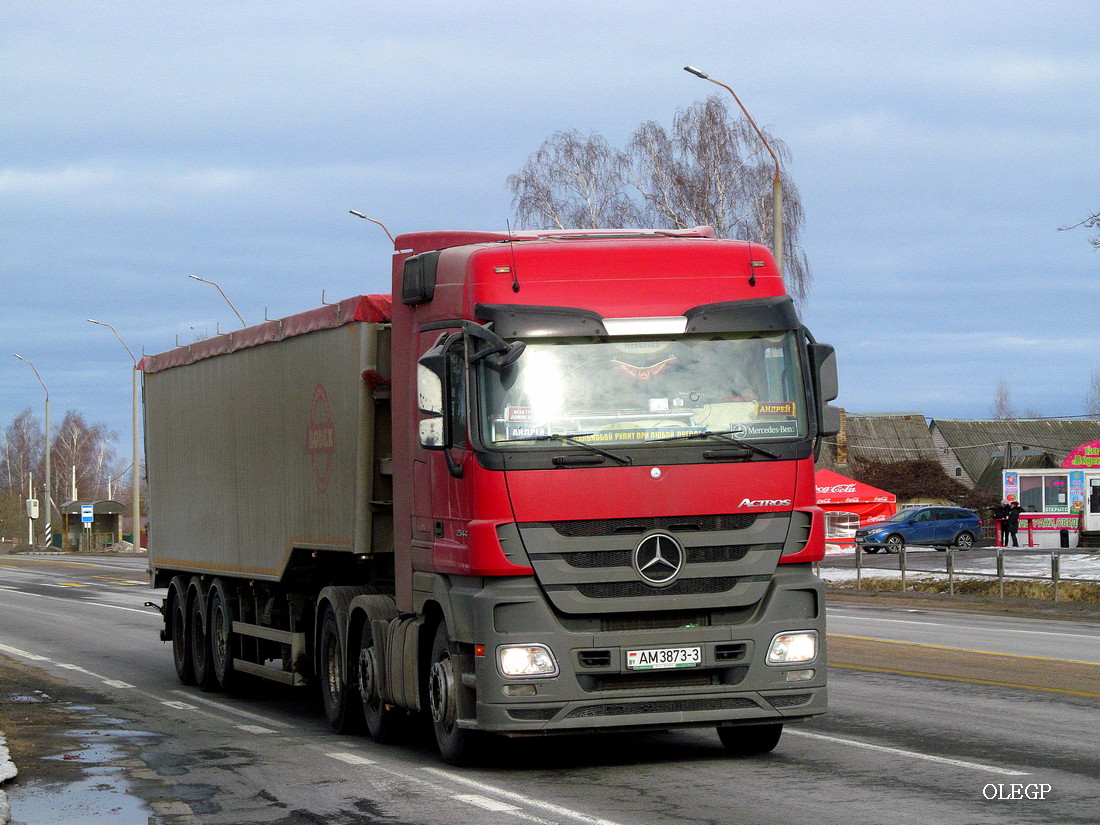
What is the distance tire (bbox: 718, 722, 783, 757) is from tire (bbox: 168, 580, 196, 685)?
826 centimetres

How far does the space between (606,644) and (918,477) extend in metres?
67.6

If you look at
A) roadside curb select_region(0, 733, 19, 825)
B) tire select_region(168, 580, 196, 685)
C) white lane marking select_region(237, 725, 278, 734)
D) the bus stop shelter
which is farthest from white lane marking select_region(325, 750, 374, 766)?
the bus stop shelter

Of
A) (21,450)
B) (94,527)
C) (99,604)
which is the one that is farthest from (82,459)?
(99,604)

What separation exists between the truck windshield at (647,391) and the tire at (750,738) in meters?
2.07

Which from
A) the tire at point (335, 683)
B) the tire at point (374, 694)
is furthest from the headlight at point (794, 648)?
the tire at point (335, 683)

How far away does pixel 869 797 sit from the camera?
8.40m

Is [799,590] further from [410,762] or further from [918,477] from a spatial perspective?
[918,477]

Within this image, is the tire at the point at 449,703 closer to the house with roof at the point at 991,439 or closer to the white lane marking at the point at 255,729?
the white lane marking at the point at 255,729

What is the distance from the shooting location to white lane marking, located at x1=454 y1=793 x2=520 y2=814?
830 cm

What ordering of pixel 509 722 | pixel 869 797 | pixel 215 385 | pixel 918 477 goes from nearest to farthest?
pixel 869 797 < pixel 509 722 < pixel 215 385 < pixel 918 477

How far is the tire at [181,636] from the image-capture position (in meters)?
17.2

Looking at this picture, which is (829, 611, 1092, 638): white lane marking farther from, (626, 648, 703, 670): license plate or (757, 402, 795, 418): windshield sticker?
(626, 648, 703, 670): license plate

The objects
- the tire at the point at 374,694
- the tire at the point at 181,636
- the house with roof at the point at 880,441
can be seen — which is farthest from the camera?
the house with roof at the point at 880,441

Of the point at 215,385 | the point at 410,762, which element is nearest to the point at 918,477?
the point at 215,385
